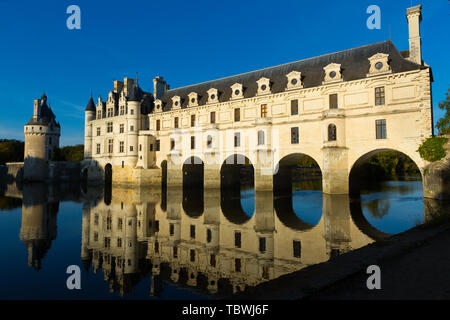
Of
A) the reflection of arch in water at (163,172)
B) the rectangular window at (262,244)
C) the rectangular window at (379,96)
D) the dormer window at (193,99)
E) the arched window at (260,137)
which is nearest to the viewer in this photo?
the rectangular window at (262,244)

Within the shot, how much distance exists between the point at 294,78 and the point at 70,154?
6252 centimetres

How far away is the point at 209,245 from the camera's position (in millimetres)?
10211

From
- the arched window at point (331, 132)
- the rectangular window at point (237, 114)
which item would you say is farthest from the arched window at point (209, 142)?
the arched window at point (331, 132)

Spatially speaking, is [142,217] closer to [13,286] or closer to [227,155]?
[13,286]

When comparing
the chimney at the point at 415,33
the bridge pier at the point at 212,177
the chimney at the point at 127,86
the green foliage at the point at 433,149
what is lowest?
the bridge pier at the point at 212,177

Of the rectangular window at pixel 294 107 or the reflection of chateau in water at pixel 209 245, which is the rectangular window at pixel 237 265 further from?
the rectangular window at pixel 294 107

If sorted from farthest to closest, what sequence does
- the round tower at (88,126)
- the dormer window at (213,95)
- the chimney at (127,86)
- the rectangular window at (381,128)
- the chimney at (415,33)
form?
the round tower at (88,126) → the chimney at (127,86) → the dormer window at (213,95) → the rectangular window at (381,128) → the chimney at (415,33)

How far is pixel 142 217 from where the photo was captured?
15758 mm

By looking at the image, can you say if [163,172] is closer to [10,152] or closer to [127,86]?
[127,86]

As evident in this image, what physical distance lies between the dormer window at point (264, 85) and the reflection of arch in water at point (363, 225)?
559 inches

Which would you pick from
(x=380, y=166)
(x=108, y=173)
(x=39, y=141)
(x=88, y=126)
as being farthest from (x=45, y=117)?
(x=380, y=166)

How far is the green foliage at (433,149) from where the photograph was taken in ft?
59.2

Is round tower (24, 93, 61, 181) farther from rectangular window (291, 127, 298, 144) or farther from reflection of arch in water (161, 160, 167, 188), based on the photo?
rectangular window (291, 127, 298, 144)
